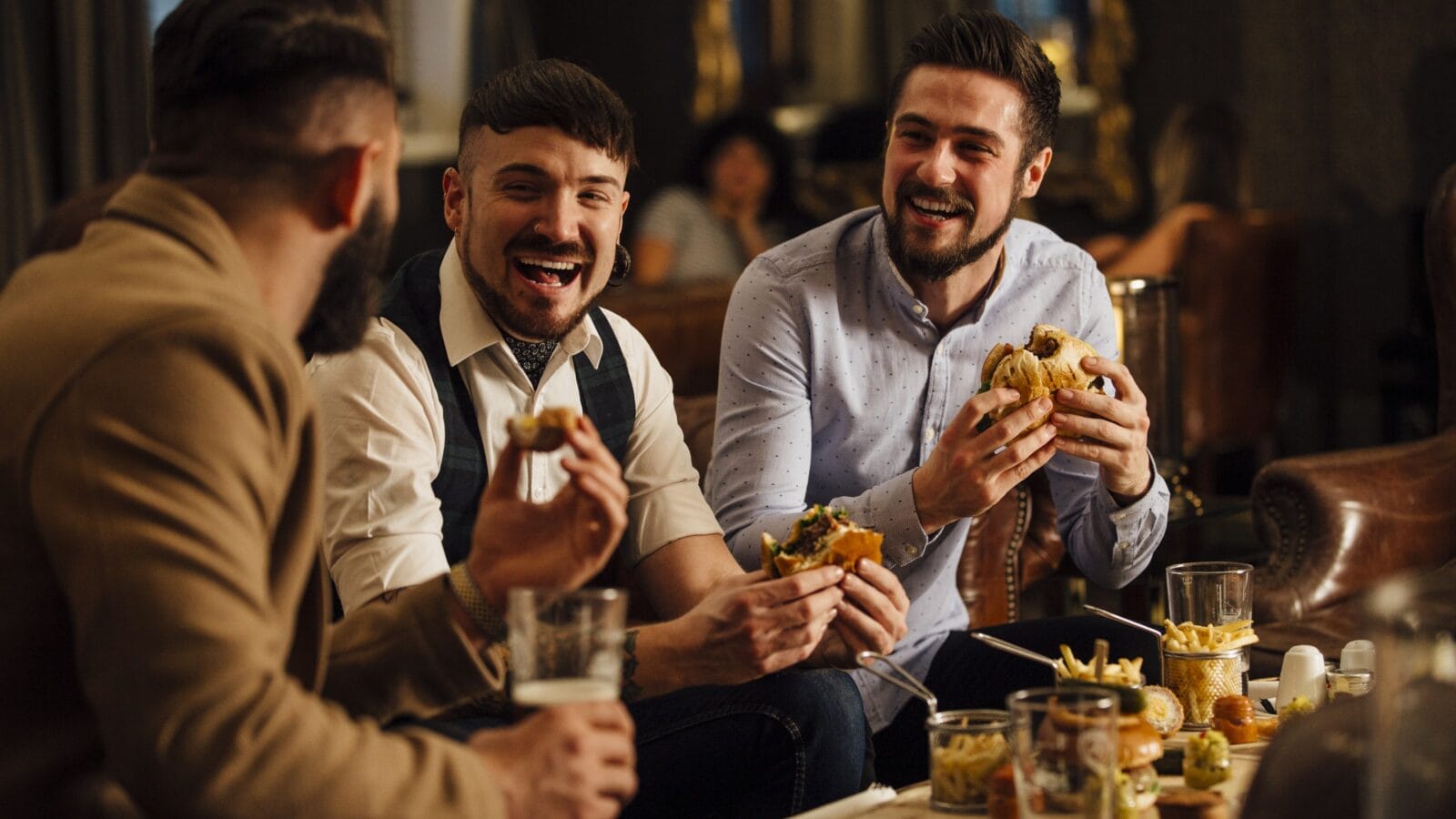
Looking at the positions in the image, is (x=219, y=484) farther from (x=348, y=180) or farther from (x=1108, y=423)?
(x=1108, y=423)

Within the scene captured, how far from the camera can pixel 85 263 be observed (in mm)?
1356

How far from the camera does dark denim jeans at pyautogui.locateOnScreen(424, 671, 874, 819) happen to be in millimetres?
2125

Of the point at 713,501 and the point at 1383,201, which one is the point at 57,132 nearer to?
the point at 713,501

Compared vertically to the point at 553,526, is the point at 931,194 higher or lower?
higher

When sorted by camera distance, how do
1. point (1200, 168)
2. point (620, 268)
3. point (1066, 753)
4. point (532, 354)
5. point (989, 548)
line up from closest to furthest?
point (1066, 753), point (532, 354), point (620, 268), point (989, 548), point (1200, 168)

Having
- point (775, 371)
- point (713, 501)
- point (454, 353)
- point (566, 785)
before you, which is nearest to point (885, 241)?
point (775, 371)

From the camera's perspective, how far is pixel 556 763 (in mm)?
A: 1342

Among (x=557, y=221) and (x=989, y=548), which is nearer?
(x=557, y=221)

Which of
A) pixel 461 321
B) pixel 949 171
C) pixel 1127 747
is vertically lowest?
pixel 1127 747

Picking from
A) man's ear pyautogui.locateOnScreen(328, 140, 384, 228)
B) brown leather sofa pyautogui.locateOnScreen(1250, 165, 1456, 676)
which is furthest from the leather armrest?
man's ear pyautogui.locateOnScreen(328, 140, 384, 228)

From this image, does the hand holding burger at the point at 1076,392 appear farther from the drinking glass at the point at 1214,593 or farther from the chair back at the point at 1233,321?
the chair back at the point at 1233,321

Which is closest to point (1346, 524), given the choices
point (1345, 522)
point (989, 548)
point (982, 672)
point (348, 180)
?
point (1345, 522)

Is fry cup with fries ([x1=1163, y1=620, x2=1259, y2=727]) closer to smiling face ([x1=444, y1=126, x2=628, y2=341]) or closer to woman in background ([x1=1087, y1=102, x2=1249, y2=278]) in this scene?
smiling face ([x1=444, y1=126, x2=628, y2=341])

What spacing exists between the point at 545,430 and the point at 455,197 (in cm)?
101
